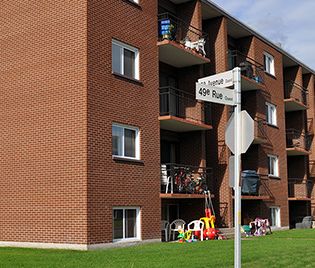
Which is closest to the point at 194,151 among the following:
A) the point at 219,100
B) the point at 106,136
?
the point at 106,136

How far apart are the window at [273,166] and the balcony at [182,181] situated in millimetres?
8130

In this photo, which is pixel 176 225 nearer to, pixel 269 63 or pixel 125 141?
pixel 125 141

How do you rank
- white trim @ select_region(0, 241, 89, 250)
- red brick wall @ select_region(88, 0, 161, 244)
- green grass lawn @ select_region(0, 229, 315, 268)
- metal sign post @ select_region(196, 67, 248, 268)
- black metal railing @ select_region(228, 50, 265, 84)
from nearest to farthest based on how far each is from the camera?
metal sign post @ select_region(196, 67, 248, 268)
green grass lawn @ select_region(0, 229, 315, 268)
white trim @ select_region(0, 241, 89, 250)
red brick wall @ select_region(88, 0, 161, 244)
black metal railing @ select_region(228, 50, 265, 84)

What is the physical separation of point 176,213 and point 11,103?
30.1 ft

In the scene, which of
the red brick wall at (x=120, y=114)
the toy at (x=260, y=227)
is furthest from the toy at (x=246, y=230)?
the red brick wall at (x=120, y=114)

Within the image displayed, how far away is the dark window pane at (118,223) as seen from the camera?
694 inches

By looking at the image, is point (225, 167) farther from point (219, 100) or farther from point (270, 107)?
point (219, 100)

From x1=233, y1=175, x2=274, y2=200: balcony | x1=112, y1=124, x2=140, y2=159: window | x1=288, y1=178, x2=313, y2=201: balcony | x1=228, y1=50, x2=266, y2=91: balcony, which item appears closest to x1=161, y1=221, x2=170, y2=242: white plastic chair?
x1=112, y1=124, x2=140, y2=159: window

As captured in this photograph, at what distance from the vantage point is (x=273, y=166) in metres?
31.2

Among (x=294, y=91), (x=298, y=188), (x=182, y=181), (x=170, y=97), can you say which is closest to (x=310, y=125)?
(x=294, y=91)

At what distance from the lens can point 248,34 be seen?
2962cm

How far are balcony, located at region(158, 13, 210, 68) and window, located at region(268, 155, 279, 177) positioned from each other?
9489mm

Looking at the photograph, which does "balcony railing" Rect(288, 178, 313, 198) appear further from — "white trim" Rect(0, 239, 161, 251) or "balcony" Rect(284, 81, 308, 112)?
"white trim" Rect(0, 239, 161, 251)

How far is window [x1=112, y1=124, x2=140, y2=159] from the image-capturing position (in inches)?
709
